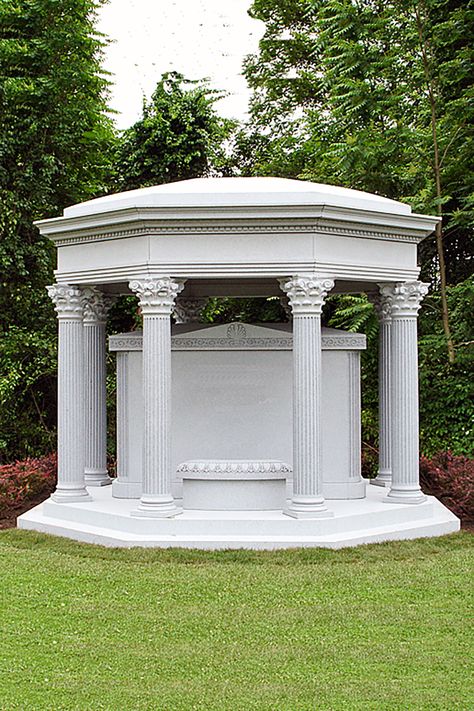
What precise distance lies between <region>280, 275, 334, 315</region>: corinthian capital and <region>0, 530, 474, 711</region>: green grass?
3289 mm

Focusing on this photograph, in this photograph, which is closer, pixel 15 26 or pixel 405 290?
pixel 405 290

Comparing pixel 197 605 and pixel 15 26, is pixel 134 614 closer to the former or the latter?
pixel 197 605

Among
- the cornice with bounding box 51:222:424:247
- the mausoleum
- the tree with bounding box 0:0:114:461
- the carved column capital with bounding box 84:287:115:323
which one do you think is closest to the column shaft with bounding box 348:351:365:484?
the mausoleum

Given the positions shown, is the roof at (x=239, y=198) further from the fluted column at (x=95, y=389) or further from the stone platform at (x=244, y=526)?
the stone platform at (x=244, y=526)

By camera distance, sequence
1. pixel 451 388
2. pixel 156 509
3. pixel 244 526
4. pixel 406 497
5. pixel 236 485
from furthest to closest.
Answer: pixel 451 388
pixel 406 497
pixel 236 485
pixel 156 509
pixel 244 526

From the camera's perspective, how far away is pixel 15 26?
73.9 ft

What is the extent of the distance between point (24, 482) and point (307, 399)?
21.3 feet

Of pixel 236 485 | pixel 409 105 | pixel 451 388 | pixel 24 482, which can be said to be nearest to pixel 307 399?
pixel 236 485

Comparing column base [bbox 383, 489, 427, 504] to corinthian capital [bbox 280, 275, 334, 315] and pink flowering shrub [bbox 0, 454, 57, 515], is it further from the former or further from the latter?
pink flowering shrub [bbox 0, 454, 57, 515]

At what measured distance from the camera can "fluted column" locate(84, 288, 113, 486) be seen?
15641 millimetres

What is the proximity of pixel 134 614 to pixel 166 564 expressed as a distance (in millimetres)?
2070

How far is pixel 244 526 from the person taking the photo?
40.7 ft

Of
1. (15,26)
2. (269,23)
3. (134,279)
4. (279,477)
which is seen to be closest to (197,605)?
(279,477)

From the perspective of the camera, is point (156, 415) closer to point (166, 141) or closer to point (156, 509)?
point (156, 509)
